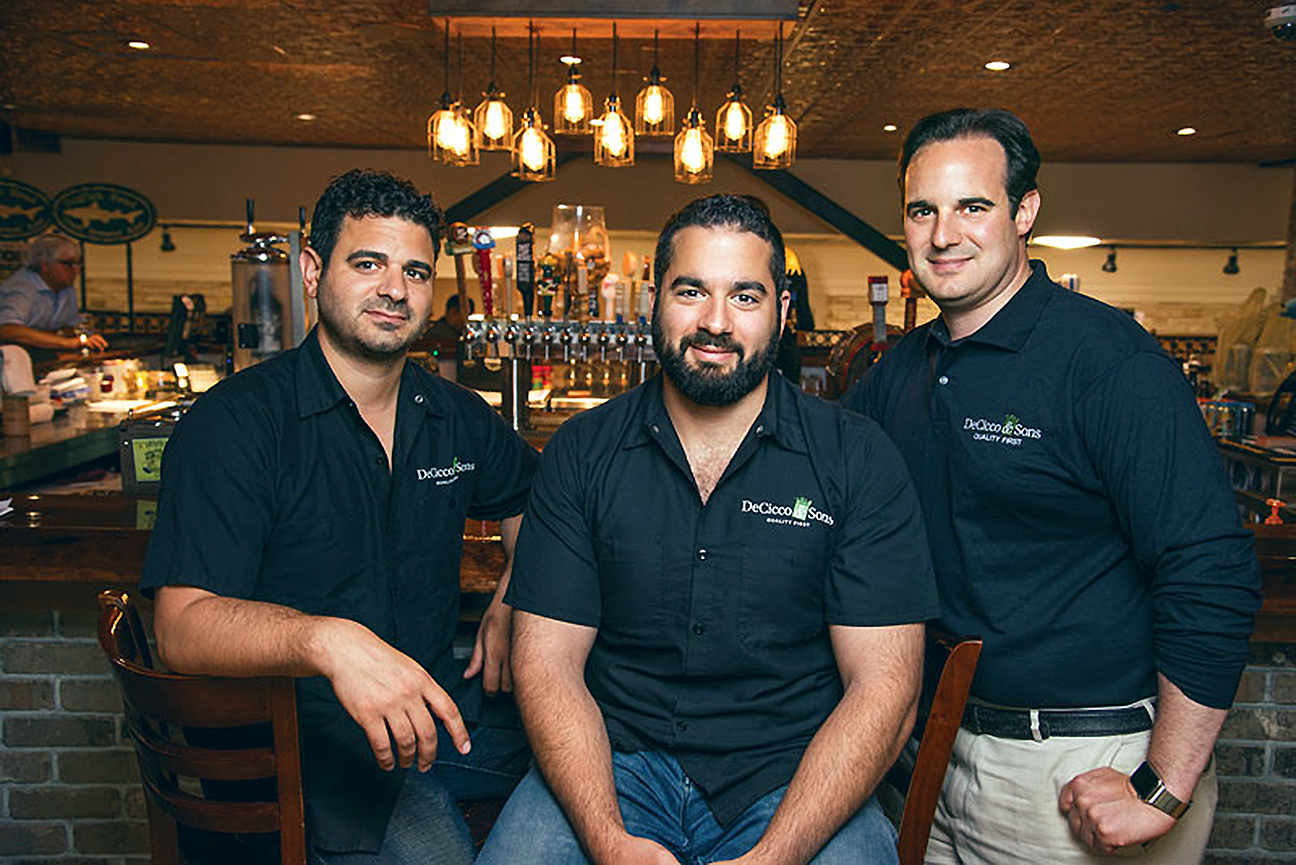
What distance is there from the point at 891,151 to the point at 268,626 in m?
8.88

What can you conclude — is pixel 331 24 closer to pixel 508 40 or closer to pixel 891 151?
pixel 508 40

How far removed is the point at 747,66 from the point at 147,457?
432cm

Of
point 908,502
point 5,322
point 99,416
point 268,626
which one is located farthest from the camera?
point 5,322

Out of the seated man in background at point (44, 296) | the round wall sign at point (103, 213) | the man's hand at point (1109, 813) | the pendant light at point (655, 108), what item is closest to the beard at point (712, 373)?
the man's hand at point (1109, 813)

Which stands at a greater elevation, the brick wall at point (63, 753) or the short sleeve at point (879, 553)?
the short sleeve at point (879, 553)

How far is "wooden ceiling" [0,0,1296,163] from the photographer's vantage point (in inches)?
187

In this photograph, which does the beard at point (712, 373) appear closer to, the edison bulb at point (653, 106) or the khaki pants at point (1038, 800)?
the khaki pants at point (1038, 800)

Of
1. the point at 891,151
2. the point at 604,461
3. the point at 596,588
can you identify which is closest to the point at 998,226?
the point at 604,461

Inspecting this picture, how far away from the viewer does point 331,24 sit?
5.04m

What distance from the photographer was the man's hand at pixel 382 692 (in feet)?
4.54

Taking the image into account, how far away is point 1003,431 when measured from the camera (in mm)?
1697

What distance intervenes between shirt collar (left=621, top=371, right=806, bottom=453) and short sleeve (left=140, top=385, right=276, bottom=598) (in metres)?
0.61

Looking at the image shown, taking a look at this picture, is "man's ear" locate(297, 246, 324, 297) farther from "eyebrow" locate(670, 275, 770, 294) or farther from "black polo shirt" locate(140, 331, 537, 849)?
"eyebrow" locate(670, 275, 770, 294)

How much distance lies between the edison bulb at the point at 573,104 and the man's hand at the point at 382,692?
348cm
